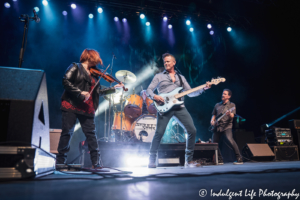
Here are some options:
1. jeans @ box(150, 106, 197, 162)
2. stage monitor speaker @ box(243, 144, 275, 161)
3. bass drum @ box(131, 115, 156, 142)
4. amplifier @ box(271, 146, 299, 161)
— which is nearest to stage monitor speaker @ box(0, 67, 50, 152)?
jeans @ box(150, 106, 197, 162)

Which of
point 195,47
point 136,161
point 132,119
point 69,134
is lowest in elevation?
point 136,161

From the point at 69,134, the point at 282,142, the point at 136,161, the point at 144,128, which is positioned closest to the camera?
the point at 69,134

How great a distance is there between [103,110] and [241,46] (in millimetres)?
6498

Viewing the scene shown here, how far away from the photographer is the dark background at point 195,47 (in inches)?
292

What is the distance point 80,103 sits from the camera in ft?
9.48

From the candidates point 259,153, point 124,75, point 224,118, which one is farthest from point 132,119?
point 259,153

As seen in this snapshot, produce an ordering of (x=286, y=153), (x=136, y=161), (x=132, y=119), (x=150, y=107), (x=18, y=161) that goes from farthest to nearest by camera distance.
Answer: (x=132, y=119) < (x=150, y=107) < (x=286, y=153) < (x=136, y=161) < (x=18, y=161)

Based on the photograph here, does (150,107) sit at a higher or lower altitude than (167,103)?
higher

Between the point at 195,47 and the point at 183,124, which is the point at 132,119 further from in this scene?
the point at 195,47

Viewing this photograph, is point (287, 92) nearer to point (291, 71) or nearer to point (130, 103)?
point (291, 71)

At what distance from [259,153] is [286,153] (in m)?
1.07

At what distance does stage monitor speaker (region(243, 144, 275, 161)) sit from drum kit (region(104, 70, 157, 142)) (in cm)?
286

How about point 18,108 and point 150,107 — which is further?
point 150,107

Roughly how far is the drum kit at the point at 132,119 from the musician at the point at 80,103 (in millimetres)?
3076
